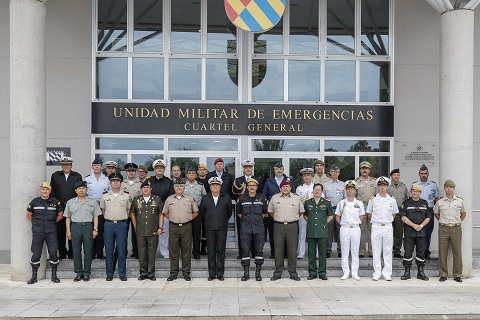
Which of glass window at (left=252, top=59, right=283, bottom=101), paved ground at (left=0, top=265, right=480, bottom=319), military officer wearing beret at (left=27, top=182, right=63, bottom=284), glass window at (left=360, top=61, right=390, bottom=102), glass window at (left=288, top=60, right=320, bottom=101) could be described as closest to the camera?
paved ground at (left=0, top=265, right=480, bottom=319)

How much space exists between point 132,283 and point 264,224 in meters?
2.74

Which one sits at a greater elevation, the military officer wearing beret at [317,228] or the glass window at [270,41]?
the glass window at [270,41]

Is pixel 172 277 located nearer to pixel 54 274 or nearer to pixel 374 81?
pixel 54 274

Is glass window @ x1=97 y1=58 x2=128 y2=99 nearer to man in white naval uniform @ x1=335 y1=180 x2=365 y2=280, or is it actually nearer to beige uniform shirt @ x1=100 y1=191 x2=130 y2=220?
beige uniform shirt @ x1=100 y1=191 x2=130 y2=220

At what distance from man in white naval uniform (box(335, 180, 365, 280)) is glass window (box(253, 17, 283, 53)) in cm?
442

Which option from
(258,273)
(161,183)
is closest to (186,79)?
(161,183)

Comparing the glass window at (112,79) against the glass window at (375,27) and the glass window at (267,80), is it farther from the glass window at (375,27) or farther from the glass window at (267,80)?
the glass window at (375,27)

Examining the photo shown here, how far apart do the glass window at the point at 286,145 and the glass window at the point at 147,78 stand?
2639mm

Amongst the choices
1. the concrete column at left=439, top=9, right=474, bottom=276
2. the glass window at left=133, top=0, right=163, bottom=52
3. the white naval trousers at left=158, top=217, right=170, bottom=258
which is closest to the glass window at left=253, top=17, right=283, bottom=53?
the glass window at left=133, top=0, right=163, bottom=52

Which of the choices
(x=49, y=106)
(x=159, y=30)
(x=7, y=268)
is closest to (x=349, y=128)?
(x=159, y=30)

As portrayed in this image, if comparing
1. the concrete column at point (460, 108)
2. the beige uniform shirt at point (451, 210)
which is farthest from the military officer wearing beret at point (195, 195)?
the concrete column at point (460, 108)

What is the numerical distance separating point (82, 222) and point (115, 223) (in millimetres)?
588

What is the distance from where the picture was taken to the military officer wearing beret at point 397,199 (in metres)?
10.4

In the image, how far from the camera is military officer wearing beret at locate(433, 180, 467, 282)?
31.6ft
